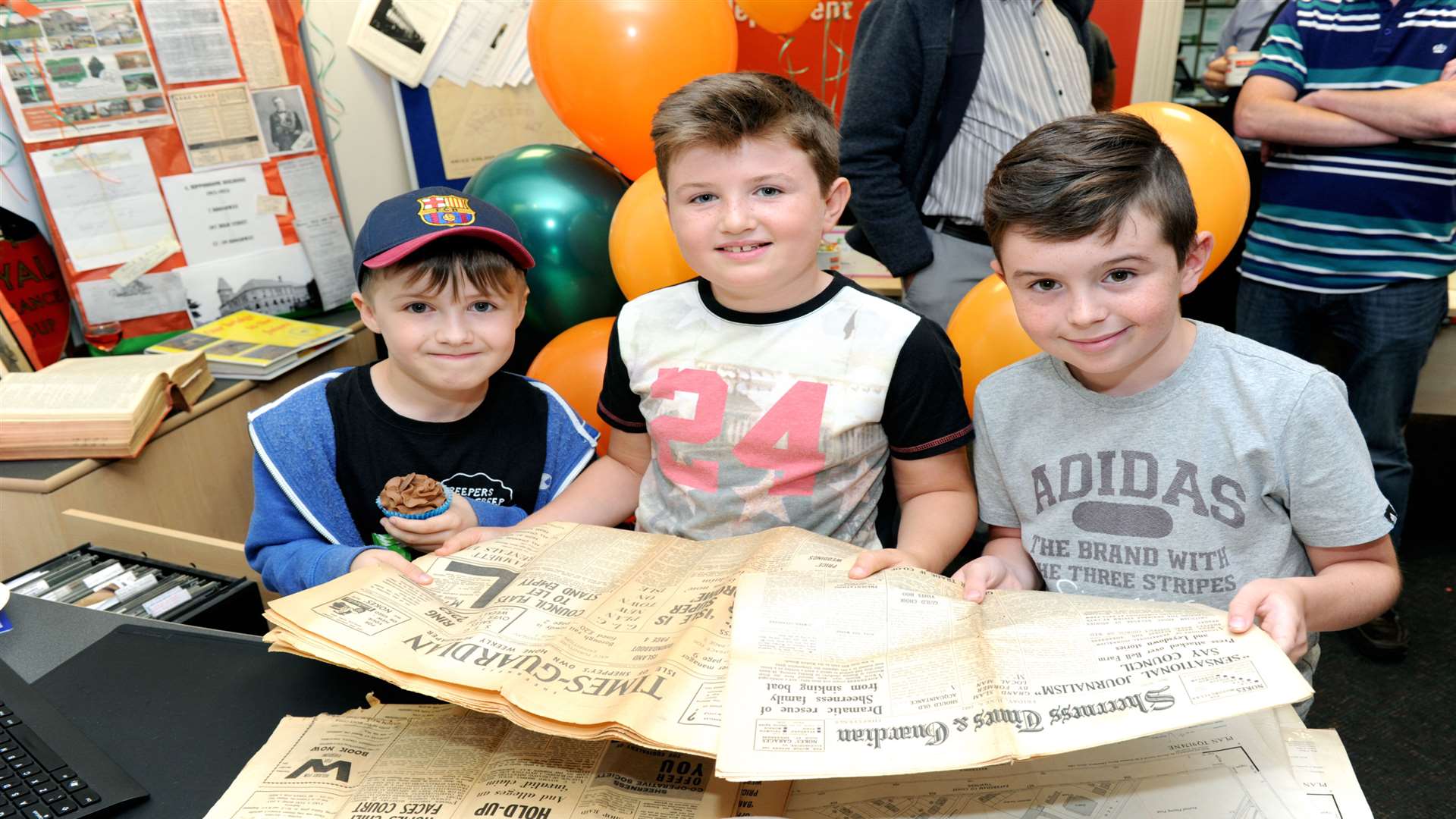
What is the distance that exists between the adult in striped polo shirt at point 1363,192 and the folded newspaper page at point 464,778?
1590mm

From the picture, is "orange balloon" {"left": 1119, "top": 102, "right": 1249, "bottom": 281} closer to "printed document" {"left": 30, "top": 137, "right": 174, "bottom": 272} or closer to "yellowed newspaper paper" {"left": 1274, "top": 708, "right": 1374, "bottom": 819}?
"yellowed newspaper paper" {"left": 1274, "top": 708, "right": 1374, "bottom": 819}

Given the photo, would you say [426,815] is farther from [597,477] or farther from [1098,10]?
[1098,10]

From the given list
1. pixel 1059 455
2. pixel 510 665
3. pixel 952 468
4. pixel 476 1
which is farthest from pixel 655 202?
pixel 476 1

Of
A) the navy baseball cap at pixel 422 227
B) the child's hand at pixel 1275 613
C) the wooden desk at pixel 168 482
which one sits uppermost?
the navy baseball cap at pixel 422 227

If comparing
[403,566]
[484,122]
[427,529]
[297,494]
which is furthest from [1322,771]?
[484,122]

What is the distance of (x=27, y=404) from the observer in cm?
172

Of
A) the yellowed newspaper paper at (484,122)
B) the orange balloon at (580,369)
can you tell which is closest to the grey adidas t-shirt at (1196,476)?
the orange balloon at (580,369)

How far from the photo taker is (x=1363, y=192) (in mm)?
1648

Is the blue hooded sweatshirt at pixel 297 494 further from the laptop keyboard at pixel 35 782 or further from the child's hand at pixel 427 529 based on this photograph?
the laptop keyboard at pixel 35 782

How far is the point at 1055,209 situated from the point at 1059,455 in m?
0.27

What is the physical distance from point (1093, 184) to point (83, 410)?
178cm

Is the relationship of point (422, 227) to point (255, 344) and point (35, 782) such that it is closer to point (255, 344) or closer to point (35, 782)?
point (35, 782)

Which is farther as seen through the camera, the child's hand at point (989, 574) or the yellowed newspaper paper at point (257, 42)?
the yellowed newspaper paper at point (257, 42)

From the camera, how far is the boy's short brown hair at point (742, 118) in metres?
1.02
